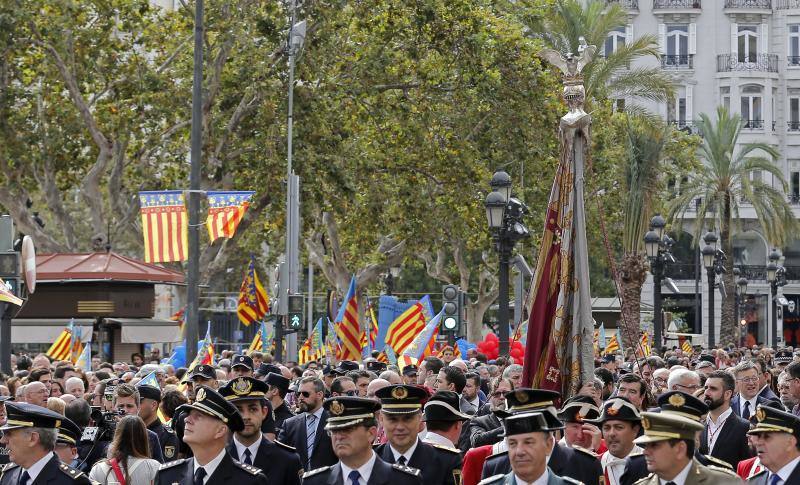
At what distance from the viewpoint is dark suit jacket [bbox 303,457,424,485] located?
782 centimetres

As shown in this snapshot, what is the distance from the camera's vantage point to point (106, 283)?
29906 millimetres

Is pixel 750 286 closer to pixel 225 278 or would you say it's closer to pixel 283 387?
pixel 225 278

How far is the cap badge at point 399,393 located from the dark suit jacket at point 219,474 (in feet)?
4.47

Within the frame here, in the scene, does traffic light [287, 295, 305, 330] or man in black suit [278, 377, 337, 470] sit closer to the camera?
man in black suit [278, 377, 337, 470]

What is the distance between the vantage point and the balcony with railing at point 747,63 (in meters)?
74.6

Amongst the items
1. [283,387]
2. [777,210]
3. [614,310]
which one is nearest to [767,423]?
[283,387]

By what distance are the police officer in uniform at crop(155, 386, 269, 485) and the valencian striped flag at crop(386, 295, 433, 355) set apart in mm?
16819

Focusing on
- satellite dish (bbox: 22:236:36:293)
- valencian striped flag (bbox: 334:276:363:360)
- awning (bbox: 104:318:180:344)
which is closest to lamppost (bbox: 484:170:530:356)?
valencian striped flag (bbox: 334:276:363:360)

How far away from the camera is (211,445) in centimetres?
787

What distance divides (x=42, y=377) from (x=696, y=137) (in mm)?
39379

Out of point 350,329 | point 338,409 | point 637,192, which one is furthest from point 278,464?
point 637,192

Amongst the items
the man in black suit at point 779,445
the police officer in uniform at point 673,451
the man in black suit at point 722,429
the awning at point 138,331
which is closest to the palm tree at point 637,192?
the awning at point 138,331

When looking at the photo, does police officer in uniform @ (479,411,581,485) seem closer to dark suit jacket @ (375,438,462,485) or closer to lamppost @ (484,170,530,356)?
dark suit jacket @ (375,438,462,485)

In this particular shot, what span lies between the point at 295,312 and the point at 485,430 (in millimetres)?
18382
